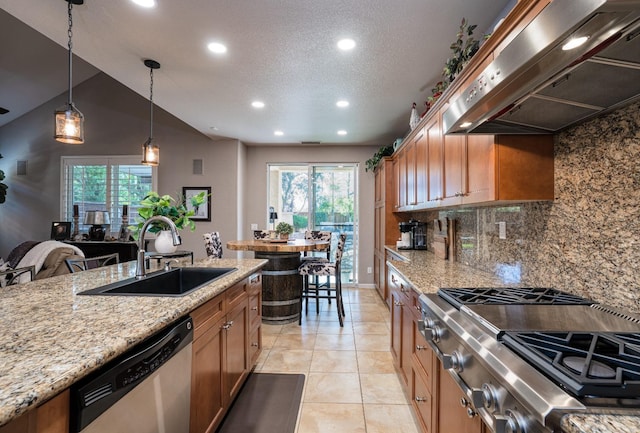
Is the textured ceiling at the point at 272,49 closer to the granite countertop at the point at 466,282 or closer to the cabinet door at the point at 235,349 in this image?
the granite countertop at the point at 466,282

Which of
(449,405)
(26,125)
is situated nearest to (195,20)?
(449,405)

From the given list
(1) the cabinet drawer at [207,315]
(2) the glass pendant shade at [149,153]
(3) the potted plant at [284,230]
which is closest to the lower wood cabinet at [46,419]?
(1) the cabinet drawer at [207,315]

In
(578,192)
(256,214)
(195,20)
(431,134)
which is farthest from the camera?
(256,214)

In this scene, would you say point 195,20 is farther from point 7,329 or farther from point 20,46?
point 20,46

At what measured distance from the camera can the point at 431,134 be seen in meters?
2.57

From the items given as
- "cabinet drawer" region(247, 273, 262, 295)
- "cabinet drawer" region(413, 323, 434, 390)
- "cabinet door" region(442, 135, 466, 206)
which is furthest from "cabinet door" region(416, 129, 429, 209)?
"cabinet drawer" region(247, 273, 262, 295)

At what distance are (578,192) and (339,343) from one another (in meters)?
2.47

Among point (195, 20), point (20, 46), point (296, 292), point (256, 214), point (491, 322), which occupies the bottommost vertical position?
point (296, 292)

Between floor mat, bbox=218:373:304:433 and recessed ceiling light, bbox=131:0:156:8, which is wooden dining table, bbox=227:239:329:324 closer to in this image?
floor mat, bbox=218:373:304:433

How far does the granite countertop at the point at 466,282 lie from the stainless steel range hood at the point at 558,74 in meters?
0.82

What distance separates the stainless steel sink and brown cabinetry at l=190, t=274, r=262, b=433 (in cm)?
17

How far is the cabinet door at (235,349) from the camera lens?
5.95ft

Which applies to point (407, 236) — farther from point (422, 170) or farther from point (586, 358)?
point (586, 358)

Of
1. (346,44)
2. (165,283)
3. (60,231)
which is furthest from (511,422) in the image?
(60,231)
